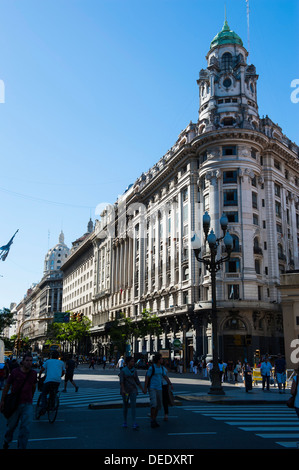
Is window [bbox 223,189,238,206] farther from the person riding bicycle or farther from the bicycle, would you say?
the bicycle

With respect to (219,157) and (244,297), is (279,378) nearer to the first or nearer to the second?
(244,297)

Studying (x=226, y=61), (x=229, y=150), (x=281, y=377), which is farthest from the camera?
(x=226, y=61)

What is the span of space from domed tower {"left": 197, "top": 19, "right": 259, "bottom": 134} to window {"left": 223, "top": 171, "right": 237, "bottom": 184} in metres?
5.76

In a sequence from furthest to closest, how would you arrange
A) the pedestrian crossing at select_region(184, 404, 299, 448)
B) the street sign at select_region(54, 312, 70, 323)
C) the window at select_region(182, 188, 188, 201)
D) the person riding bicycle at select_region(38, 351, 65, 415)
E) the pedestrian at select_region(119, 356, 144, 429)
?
the street sign at select_region(54, 312, 70, 323) < the window at select_region(182, 188, 188, 201) < the person riding bicycle at select_region(38, 351, 65, 415) < the pedestrian at select_region(119, 356, 144, 429) < the pedestrian crossing at select_region(184, 404, 299, 448)

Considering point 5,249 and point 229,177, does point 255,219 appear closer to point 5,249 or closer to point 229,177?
point 229,177

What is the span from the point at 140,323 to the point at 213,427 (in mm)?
47988

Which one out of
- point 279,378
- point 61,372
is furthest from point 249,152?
point 61,372

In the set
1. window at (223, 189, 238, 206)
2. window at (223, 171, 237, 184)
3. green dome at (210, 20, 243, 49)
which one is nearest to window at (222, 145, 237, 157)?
window at (223, 171, 237, 184)

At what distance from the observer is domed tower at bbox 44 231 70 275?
18412cm

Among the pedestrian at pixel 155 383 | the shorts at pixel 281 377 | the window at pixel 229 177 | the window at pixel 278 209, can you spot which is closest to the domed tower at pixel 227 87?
the window at pixel 229 177

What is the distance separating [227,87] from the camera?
5716 centimetres

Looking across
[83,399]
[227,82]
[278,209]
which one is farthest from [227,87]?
[83,399]

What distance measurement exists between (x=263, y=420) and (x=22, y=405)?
724cm
